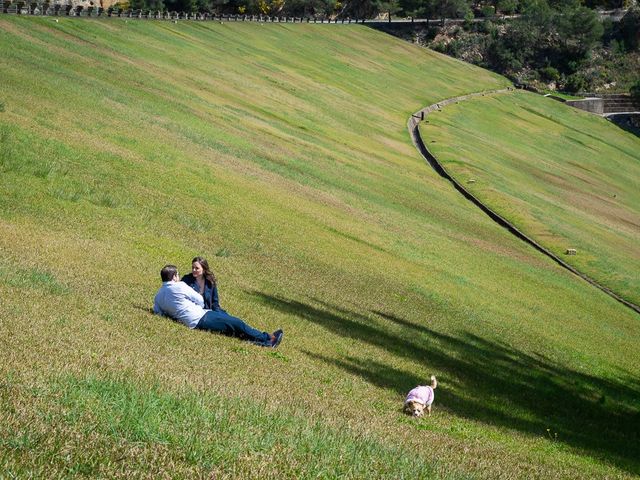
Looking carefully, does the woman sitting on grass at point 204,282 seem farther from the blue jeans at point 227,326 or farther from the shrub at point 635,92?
the shrub at point 635,92

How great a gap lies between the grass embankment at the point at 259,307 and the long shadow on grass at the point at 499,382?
9 cm

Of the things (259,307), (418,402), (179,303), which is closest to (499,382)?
(259,307)

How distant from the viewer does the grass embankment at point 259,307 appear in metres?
8.53

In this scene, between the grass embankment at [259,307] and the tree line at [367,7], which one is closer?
the grass embankment at [259,307]

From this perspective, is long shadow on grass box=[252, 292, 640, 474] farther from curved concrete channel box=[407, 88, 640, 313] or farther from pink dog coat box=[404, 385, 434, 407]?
curved concrete channel box=[407, 88, 640, 313]

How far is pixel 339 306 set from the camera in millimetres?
23234

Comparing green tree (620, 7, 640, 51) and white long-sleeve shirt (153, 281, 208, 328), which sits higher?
green tree (620, 7, 640, 51)

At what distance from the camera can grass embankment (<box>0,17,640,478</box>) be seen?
853cm

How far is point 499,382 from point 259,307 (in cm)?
592

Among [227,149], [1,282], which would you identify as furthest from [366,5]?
[1,282]

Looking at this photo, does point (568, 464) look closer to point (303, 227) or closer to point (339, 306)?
point (339, 306)

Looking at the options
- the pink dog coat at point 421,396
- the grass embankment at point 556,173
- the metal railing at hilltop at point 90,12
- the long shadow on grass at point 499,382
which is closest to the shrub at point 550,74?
the grass embankment at point 556,173

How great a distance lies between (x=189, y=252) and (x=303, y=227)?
31.3 ft

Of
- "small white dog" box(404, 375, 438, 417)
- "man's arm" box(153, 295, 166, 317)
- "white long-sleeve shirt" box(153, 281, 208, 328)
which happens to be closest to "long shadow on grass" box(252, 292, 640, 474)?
"small white dog" box(404, 375, 438, 417)
